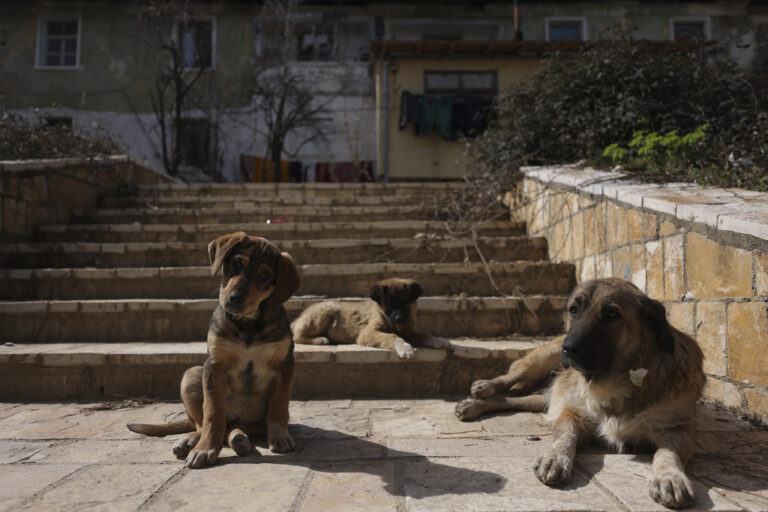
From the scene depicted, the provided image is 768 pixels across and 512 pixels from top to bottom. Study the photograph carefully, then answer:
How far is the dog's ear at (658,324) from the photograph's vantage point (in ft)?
8.43

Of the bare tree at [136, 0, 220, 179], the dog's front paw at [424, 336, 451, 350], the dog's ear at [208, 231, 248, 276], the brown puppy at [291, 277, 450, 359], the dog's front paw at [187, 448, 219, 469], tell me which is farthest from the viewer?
the bare tree at [136, 0, 220, 179]

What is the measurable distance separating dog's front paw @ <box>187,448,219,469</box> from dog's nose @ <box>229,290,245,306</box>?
748mm

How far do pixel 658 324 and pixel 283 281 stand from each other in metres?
2.00

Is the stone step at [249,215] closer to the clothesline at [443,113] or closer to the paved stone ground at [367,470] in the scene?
the paved stone ground at [367,470]

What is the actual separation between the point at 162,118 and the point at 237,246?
16176 mm

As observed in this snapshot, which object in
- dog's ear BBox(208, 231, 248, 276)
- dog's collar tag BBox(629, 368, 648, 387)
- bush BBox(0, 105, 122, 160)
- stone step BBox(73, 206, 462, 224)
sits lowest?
dog's collar tag BBox(629, 368, 648, 387)

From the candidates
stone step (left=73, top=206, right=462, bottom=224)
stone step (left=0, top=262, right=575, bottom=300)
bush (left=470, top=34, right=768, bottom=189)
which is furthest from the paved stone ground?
stone step (left=73, top=206, right=462, bottom=224)

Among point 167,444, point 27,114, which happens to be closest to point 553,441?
point 167,444

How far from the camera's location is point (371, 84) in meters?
17.5

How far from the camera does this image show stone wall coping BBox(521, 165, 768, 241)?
300 centimetres

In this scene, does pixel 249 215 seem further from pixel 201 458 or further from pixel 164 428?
pixel 201 458

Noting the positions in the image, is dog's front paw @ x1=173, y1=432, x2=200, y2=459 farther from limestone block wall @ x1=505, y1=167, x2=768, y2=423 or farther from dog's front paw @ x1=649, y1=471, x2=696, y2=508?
limestone block wall @ x1=505, y1=167, x2=768, y2=423

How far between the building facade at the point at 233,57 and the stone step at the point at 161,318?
12874mm

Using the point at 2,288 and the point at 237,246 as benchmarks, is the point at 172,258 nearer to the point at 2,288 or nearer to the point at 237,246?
the point at 2,288
